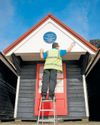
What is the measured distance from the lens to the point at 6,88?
9.41 m

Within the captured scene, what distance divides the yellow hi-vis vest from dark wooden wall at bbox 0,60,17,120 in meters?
2.39

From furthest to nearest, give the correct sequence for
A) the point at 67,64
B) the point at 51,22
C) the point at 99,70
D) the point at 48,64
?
the point at 67,64 < the point at 51,22 < the point at 99,70 < the point at 48,64

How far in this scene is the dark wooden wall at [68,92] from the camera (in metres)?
8.68

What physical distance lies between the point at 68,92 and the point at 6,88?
2841mm

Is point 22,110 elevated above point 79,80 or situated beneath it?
situated beneath

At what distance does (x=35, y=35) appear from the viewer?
8711 millimetres

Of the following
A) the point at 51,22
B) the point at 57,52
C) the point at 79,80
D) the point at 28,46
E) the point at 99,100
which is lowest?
the point at 99,100

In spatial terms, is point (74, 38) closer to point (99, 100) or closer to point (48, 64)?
point (48, 64)

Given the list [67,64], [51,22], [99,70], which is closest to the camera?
[99,70]

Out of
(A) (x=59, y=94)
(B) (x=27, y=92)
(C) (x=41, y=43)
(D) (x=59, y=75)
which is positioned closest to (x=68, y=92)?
(A) (x=59, y=94)

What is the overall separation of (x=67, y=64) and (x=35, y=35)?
82.2 inches

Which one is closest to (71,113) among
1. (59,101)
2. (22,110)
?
(59,101)

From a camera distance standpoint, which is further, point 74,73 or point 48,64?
point 74,73

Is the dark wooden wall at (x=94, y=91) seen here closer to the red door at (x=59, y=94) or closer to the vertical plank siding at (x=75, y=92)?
the vertical plank siding at (x=75, y=92)
